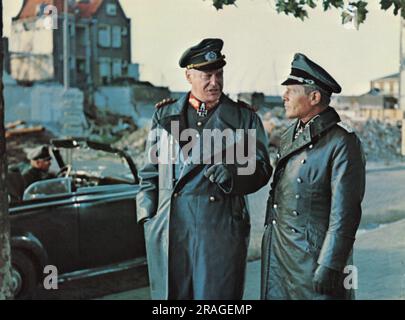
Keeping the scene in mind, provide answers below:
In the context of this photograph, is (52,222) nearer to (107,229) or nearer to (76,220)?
(76,220)

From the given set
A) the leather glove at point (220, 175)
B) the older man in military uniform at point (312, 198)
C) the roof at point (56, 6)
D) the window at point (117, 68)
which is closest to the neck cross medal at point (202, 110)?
the leather glove at point (220, 175)

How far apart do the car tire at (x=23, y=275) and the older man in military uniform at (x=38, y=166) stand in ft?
1.49

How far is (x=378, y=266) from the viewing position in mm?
4137

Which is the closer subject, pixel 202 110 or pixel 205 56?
pixel 202 110

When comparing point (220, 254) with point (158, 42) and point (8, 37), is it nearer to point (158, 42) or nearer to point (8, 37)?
point (158, 42)

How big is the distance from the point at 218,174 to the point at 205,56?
689 millimetres

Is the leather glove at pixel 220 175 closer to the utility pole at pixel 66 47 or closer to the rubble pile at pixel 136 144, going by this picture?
the rubble pile at pixel 136 144

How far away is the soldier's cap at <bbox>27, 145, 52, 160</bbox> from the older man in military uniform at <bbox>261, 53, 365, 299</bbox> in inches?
61.4

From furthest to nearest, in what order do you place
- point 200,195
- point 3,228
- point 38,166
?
point 38,166 → point 3,228 → point 200,195

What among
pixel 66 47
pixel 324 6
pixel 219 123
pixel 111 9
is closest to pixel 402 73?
pixel 324 6

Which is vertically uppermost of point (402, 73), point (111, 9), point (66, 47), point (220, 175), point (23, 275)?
point (111, 9)

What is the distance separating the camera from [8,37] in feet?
14.1

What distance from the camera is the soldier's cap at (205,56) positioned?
12.4ft
